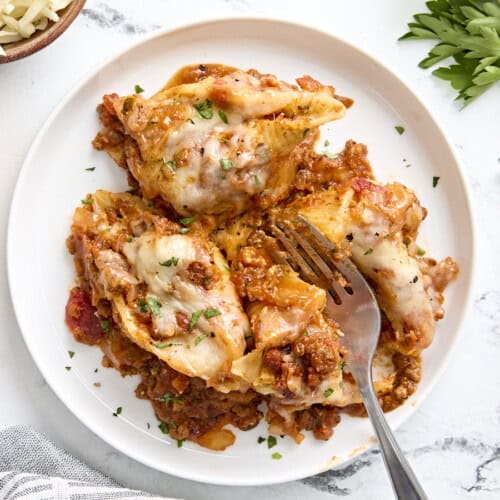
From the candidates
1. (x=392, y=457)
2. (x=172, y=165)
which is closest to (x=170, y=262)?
(x=172, y=165)

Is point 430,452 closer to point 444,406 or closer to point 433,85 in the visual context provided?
point 444,406

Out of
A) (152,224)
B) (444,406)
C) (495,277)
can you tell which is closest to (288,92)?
(152,224)

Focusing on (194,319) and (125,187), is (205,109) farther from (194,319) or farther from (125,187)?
(194,319)

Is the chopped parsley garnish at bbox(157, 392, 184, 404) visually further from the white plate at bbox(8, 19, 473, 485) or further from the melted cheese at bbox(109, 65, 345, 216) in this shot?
the melted cheese at bbox(109, 65, 345, 216)

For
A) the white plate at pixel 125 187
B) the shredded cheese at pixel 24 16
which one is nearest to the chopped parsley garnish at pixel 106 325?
the white plate at pixel 125 187

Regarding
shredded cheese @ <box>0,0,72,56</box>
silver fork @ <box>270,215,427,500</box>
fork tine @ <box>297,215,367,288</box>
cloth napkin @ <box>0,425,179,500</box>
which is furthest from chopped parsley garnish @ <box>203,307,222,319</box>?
shredded cheese @ <box>0,0,72,56</box>

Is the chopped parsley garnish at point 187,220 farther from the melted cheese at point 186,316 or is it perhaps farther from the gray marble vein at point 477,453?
the gray marble vein at point 477,453
